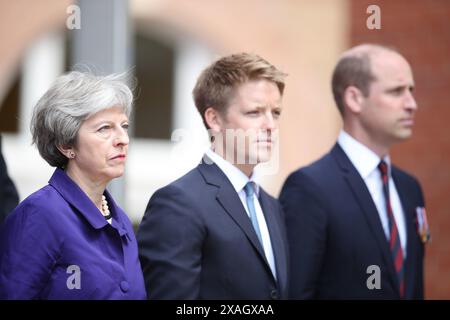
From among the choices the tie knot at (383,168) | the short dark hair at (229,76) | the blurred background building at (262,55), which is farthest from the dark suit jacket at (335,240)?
the blurred background building at (262,55)

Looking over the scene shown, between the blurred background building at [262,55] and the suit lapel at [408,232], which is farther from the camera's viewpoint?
the blurred background building at [262,55]

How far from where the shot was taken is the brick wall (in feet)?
22.6

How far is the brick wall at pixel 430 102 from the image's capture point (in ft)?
22.6

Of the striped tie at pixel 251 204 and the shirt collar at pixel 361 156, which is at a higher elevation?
the shirt collar at pixel 361 156

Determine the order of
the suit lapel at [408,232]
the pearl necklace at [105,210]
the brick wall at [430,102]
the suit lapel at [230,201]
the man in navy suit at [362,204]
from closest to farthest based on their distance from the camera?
1. the pearl necklace at [105,210]
2. the suit lapel at [230,201]
3. the man in navy suit at [362,204]
4. the suit lapel at [408,232]
5. the brick wall at [430,102]

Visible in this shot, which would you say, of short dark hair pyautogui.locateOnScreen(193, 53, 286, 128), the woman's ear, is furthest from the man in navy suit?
the woman's ear

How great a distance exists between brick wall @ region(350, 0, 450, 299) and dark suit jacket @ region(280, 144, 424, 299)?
2.89 metres

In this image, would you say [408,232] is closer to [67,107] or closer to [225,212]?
[225,212]

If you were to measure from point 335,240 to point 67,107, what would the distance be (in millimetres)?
1445

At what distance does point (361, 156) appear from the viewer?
165 inches

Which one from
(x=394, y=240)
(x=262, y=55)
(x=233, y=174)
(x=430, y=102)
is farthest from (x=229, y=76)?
(x=262, y=55)

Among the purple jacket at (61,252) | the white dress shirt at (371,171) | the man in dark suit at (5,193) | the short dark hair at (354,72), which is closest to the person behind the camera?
the purple jacket at (61,252)

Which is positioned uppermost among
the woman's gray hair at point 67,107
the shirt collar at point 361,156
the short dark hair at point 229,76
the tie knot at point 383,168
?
the short dark hair at point 229,76

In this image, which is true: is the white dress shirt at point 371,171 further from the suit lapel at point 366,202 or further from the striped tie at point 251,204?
the striped tie at point 251,204
